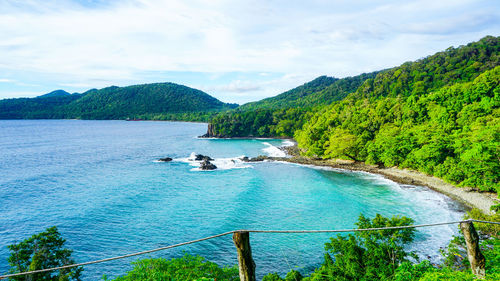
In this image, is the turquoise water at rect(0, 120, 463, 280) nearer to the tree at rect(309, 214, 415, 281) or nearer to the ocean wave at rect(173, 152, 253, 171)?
the ocean wave at rect(173, 152, 253, 171)

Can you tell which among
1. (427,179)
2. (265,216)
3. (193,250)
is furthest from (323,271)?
(427,179)

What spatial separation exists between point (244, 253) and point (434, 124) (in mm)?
46065

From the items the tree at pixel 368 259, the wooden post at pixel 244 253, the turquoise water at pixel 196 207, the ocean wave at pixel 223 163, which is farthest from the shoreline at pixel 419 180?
the wooden post at pixel 244 253

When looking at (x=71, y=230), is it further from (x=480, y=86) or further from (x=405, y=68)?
(x=405, y=68)

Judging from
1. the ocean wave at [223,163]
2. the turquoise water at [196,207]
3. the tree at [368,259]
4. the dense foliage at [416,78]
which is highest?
the dense foliage at [416,78]

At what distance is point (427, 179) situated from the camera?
35.6 m

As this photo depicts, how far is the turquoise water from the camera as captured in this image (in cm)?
2145

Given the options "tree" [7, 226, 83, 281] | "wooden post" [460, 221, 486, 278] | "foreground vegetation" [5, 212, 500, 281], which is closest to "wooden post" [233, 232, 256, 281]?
"wooden post" [460, 221, 486, 278]

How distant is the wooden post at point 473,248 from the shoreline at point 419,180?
20464mm

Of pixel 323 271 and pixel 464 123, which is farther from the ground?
pixel 464 123

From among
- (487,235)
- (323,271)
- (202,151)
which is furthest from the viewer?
(202,151)

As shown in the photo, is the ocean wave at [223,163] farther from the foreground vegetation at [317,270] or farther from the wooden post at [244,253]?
the wooden post at [244,253]

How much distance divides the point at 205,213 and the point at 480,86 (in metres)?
49.4

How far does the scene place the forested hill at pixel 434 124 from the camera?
2941 cm
